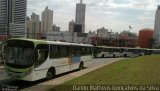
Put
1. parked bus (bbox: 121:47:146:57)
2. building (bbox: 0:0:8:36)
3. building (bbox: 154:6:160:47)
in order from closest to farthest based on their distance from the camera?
building (bbox: 0:0:8:36) → parked bus (bbox: 121:47:146:57) → building (bbox: 154:6:160:47)

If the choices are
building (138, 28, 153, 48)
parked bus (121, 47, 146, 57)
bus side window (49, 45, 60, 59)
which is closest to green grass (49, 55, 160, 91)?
bus side window (49, 45, 60, 59)

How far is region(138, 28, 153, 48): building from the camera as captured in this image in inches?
5709

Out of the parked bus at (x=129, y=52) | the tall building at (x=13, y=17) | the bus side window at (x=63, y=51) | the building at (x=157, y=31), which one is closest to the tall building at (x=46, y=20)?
the tall building at (x=13, y=17)

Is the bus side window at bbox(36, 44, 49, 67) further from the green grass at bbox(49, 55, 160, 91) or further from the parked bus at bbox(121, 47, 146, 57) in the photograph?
the parked bus at bbox(121, 47, 146, 57)

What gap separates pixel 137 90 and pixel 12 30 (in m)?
60.5

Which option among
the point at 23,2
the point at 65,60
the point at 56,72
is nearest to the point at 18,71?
the point at 56,72

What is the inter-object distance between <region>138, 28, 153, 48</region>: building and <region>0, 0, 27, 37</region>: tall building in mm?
86399

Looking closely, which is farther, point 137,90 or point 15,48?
point 15,48

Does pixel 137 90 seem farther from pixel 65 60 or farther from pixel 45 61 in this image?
pixel 65 60

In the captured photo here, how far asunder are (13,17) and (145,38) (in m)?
94.6

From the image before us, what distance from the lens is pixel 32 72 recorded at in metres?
14.9

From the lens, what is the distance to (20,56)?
49.0 feet

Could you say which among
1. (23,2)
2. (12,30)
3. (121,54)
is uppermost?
(23,2)

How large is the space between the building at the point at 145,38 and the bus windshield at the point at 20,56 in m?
133
